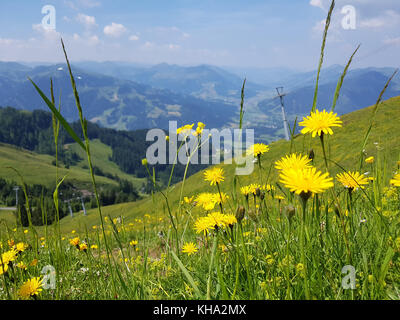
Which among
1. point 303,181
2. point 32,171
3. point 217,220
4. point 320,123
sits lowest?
point 32,171

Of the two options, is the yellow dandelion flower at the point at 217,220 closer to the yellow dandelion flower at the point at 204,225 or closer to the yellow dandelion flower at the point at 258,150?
the yellow dandelion flower at the point at 204,225

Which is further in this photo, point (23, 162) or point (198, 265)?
point (23, 162)

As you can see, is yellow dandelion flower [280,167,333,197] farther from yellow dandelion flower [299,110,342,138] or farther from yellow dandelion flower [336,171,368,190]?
yellow dandelion flower [336,171,368,190]

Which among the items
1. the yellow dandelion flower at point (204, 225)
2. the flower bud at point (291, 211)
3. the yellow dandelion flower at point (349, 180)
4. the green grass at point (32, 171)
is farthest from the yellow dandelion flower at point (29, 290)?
the green grass at point (32, 171)

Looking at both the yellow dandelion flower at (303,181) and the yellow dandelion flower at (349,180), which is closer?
the yellow dandelion flower at (303,181)

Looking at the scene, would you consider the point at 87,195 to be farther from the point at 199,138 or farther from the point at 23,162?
the point at 199,138

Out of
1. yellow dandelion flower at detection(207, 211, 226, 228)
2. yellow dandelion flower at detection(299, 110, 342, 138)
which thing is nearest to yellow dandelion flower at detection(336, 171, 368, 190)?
yellow dandelion flower at detection(299, 110, 342, 138)

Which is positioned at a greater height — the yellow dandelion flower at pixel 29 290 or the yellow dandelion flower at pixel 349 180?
the yellow dandelion flower at pixel 349 180

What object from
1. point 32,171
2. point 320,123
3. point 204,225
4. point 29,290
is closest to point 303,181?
point 320,123

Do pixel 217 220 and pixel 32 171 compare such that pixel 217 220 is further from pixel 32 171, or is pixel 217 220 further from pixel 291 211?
pixel 32 171
